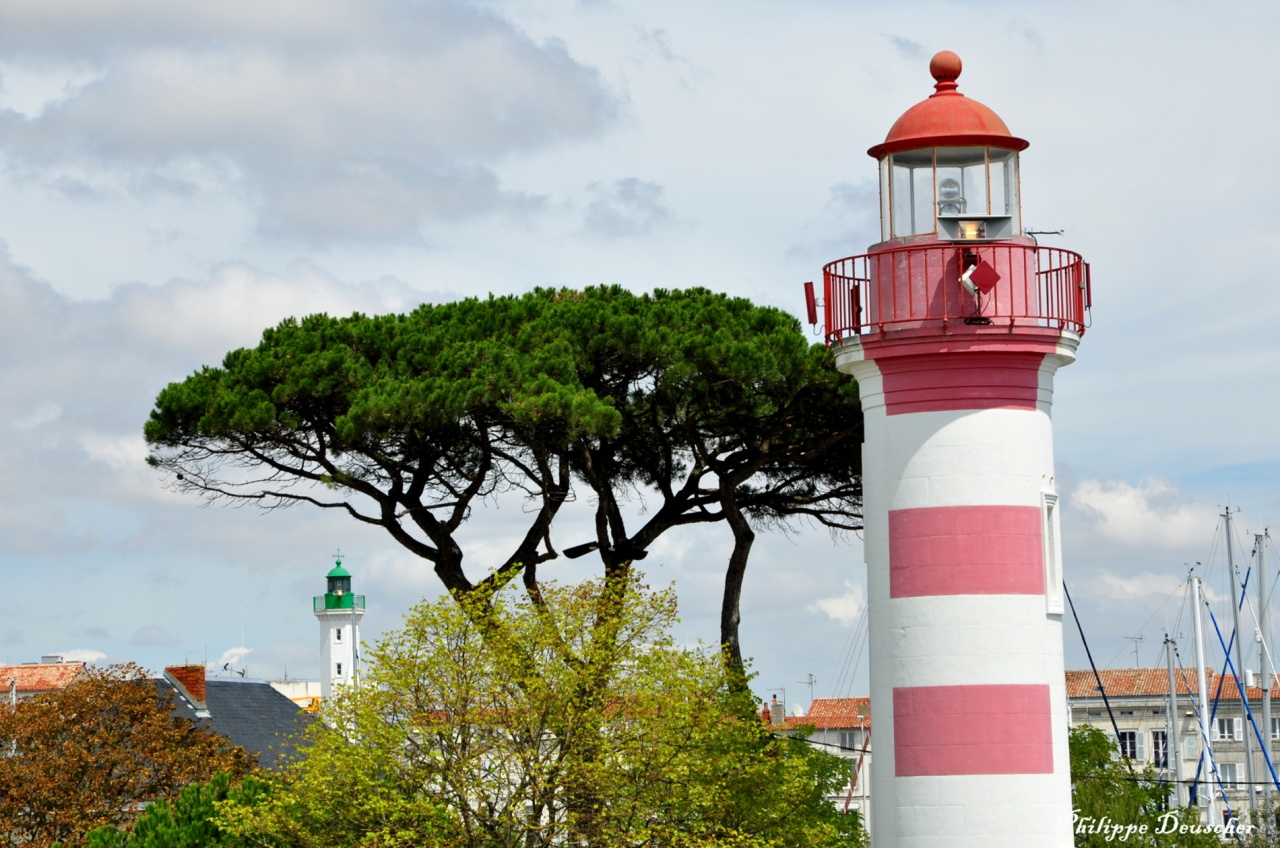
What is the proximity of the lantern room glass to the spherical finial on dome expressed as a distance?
0.88m

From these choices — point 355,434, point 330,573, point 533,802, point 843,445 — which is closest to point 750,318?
point 843,445

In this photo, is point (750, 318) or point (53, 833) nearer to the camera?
point (750, 318)

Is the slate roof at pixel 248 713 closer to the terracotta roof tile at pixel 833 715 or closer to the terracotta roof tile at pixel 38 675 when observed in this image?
the terracotta roof tile at pixel 38 675

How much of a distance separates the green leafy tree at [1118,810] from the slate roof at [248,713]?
27515mm

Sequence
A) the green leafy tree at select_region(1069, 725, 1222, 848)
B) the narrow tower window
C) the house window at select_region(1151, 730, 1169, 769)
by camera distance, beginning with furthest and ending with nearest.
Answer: the house window at select_region(1151, 730, 1169, 769), the green leafy tree at select_region(1069, 725, 1222, 848), the narrow tower window

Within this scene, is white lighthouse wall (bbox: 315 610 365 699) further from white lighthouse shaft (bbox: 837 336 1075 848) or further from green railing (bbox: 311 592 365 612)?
white lighthouse shaft (bbox: 837 336 1075 848)

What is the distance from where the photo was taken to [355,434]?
2391cm

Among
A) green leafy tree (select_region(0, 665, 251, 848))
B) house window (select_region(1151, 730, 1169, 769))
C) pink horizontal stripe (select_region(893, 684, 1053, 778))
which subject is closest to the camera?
pink horizontal stripe (select_region(893, 684, 1053, 778))

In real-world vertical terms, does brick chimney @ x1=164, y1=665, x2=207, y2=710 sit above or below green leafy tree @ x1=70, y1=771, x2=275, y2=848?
above

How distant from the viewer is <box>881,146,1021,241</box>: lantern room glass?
1761 cm

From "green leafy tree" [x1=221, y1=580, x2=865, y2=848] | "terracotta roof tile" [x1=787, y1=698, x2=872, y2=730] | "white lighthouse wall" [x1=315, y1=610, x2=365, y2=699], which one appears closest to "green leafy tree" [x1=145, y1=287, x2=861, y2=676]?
"green leafy tree" [x1=221, y1=580, x2=865, y2=848]

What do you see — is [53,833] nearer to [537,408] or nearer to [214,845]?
[214,845]

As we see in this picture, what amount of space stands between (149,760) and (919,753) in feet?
69.2

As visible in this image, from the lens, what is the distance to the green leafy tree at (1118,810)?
94.4 ft
